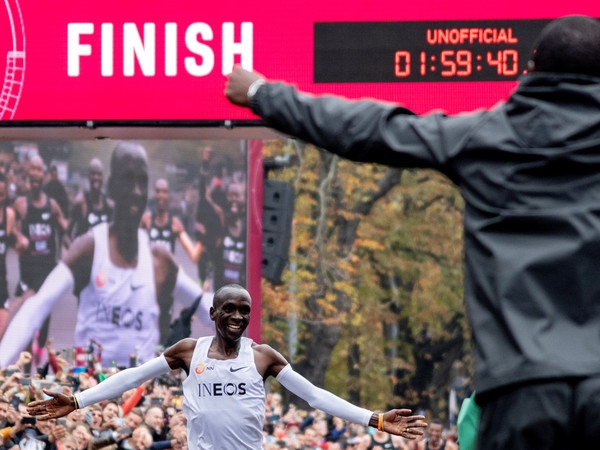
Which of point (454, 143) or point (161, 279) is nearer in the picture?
point (454, 143)

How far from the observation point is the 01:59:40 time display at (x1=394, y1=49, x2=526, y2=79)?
1159 centimetres

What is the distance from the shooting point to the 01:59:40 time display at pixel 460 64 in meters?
11.6

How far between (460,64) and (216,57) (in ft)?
8.00

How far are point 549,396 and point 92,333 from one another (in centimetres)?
2326

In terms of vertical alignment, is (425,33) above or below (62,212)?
above

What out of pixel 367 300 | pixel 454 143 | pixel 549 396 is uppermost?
pixel 454 143

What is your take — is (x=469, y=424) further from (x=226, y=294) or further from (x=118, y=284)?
(x=118, y=284)

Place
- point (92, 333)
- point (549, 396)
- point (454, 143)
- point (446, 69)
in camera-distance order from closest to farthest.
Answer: point (549, 396)
point (454, 143)
point (446, 69)
point (92, 333)

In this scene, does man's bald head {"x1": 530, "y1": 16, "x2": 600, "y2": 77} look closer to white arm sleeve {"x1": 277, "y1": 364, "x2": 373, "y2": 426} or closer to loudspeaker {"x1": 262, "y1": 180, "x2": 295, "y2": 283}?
white arm sleeve {"x1": 277, "y1": 364, "x2": 373, "y2": 426}

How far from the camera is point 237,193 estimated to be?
83.9 ft

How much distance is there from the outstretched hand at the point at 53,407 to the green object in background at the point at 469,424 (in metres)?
4.37

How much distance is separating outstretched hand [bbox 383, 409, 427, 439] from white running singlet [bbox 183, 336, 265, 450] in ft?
3.81

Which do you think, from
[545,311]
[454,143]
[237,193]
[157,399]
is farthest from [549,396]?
[237,193]

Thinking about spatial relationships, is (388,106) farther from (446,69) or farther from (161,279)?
(161,279)
